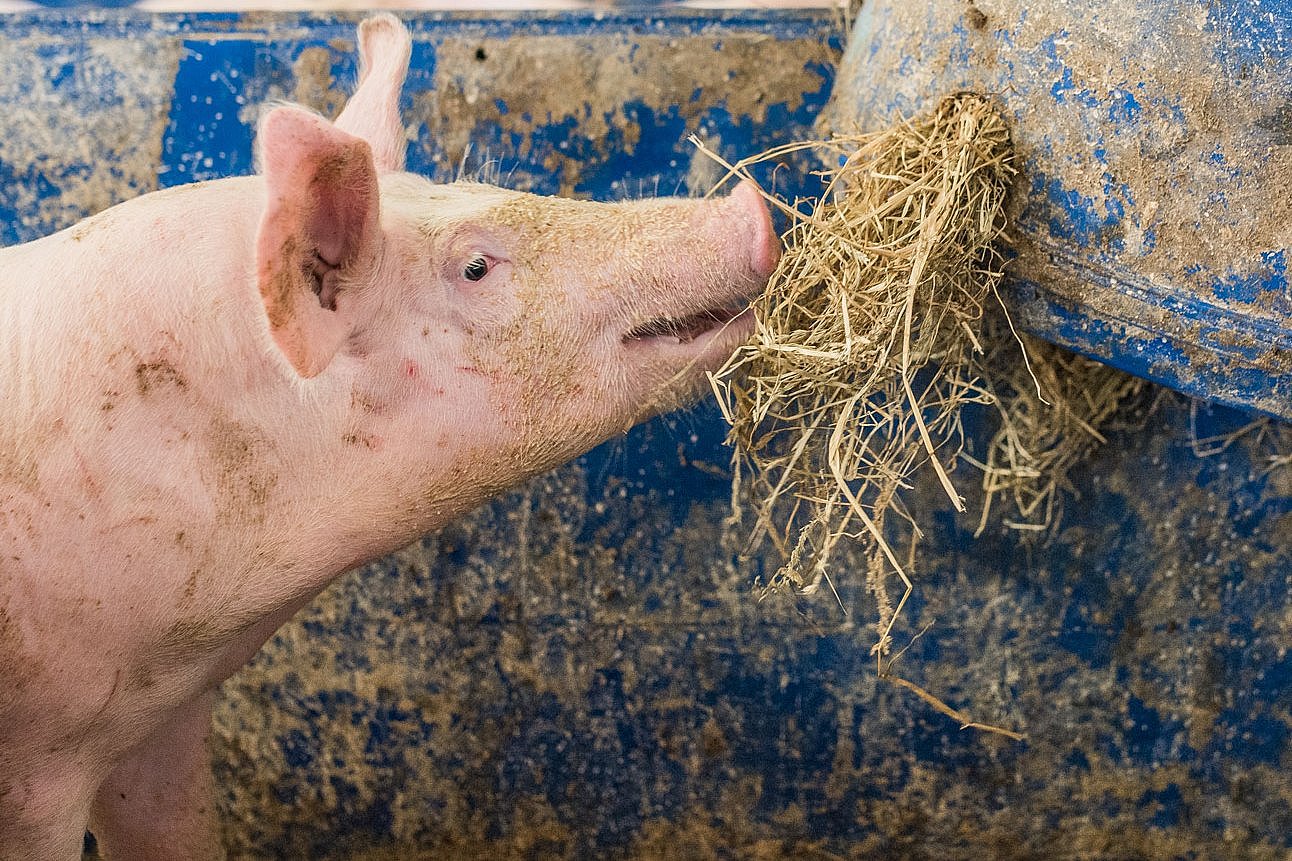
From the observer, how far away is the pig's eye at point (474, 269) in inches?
75.0

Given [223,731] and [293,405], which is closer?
[293,405]

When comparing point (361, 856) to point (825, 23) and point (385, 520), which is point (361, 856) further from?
point (825, 23)

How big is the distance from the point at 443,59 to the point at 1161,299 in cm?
153

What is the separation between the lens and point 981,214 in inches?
76.5

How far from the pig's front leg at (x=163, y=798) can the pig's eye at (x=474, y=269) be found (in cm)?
105

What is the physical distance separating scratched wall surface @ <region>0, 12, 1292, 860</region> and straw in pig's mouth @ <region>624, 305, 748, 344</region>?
0.62m

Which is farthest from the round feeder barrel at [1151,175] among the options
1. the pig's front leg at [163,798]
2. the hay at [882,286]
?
the pig's front leg at [163,798]

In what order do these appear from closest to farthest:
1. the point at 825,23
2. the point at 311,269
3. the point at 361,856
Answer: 1. the point at 311,269
2. the point at 825,23
3. the point at 361,856

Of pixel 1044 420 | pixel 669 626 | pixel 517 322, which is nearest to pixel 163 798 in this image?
pixel 669 626

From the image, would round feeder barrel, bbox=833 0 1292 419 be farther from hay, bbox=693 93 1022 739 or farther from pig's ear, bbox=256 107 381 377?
pig's ear, bbox=256 107 381 377

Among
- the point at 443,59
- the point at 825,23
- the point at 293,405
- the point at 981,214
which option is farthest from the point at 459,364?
the point at 825,23

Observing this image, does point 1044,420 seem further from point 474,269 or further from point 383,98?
point 383,98

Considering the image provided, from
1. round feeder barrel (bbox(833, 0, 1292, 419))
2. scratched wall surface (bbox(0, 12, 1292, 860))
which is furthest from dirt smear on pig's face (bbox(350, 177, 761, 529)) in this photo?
scratched wall surface (bbox(0, 12, 1292, 860))

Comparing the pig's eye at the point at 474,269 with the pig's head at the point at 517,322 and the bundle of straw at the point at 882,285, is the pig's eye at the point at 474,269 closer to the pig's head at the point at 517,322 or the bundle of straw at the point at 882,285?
the pig's head at the point at 517,322
